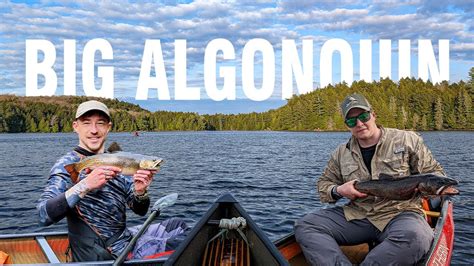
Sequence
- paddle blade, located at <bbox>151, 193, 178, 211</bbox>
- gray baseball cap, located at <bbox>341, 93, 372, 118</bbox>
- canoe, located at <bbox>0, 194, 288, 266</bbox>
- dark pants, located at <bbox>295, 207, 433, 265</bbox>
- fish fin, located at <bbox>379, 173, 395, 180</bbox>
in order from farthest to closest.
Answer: paddle blade, located at <bbox>151, 193, 178, 211</bbox> → gray baseball cap, located at <bbox>341, 93, 372, 118</bbox> → fish fin, located at <bbox>379, 173, 395, 180</bbox> → dark pants, located at <bbox>295, 207, 433, 265</bbox> → canoe, located at <bbox>0, 194, 288, 266</bbox>

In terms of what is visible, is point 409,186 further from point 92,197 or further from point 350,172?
point 92,197

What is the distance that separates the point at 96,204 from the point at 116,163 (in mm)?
674

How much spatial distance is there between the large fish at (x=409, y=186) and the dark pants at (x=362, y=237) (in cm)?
38

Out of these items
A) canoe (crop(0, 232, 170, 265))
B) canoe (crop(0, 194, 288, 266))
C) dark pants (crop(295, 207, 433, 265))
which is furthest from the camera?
canoe (crop(0, 232, 170, 265))

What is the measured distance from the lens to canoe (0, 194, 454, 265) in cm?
507

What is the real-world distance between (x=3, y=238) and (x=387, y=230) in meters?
5.82

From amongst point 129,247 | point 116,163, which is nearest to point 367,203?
point 129,247

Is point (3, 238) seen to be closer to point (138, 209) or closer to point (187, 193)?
point (138, 209)

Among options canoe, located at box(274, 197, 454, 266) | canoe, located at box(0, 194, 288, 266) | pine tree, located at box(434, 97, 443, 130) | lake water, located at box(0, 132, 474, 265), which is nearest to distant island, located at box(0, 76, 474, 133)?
pine tree, located at box(434, 97, 443, 130)

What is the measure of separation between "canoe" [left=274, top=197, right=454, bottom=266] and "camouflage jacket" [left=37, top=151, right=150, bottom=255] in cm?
243

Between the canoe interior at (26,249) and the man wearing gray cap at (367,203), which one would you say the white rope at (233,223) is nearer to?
the man wearing gray cap at (367,203)

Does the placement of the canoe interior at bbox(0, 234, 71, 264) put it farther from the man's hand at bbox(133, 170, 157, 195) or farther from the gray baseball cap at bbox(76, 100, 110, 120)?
the gray baseball cap at bbox(76, 100, 110, 120)

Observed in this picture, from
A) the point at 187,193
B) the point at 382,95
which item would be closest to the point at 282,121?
the point at 382,95

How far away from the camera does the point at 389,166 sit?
6.11m
